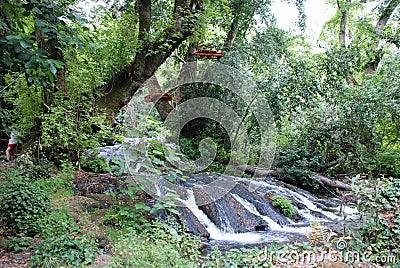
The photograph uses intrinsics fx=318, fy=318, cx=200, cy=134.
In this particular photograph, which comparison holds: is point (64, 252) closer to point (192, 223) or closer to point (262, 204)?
point (192, 223)

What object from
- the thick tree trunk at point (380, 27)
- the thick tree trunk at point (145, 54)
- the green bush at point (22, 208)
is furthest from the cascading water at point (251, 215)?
the thick tree trunk at point (380, 27)

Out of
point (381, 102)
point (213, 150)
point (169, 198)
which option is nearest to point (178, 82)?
point (213, 150)

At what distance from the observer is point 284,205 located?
307 inches

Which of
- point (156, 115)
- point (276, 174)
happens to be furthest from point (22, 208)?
point (156, 115)

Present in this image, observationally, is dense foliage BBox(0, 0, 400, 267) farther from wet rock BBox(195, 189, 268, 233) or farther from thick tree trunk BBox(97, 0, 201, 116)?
wet rock BBox(195, 189, 268, 233)

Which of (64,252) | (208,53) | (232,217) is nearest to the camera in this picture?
(64,252)

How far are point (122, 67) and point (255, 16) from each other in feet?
20.7

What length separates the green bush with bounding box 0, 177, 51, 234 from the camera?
385 centimetres

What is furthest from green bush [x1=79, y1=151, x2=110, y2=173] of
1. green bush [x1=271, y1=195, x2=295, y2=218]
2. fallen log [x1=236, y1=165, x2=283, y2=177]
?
fallen log [x1=236, y1=165, x2=283, y2=177]

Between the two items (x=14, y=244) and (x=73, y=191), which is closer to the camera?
(x=14, y=244)

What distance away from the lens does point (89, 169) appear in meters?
7.01

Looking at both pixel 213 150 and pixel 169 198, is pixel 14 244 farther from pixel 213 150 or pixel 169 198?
pixel 213 150

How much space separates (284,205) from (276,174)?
3466 mm

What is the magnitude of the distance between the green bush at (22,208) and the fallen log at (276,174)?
7.89 meters
